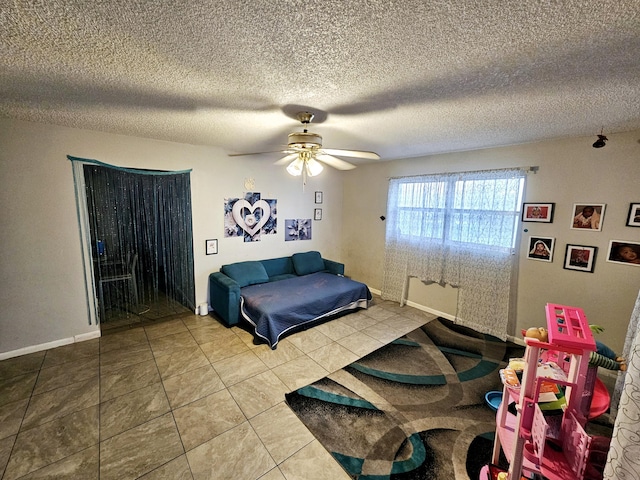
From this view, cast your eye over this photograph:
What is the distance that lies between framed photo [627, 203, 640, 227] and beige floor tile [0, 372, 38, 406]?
223 inches

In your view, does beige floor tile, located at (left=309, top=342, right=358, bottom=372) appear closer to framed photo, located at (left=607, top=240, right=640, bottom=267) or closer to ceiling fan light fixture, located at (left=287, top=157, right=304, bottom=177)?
ceiling fan light fixture, located at (left=287, top=157, right=304, bottom=177)

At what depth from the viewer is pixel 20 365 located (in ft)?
8.43

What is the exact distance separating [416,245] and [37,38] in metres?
4.20

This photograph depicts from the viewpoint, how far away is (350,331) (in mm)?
3418

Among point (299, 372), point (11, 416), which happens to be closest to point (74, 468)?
point (11, 416)

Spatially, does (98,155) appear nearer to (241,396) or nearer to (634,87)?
(241,396)

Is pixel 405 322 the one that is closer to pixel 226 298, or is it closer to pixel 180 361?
pixel 226 298

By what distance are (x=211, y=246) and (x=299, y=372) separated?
7.26 ft

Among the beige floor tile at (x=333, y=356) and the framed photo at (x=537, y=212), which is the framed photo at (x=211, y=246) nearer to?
the beige floor tile at (x=333, y=356)

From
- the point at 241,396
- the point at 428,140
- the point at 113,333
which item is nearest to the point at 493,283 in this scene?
the point at 428,140

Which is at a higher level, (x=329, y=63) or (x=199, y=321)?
(x=329, y=63)

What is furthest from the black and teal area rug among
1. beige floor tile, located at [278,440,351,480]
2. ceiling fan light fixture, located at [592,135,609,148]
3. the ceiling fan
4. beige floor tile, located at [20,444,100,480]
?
ceiling fan light fixture, located at [592,135,609,148]

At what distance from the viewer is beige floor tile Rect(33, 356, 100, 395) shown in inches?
90.9

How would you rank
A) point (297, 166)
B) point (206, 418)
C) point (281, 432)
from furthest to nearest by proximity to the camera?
point (297, 166) → point (206, 418) → point (281, 432)
